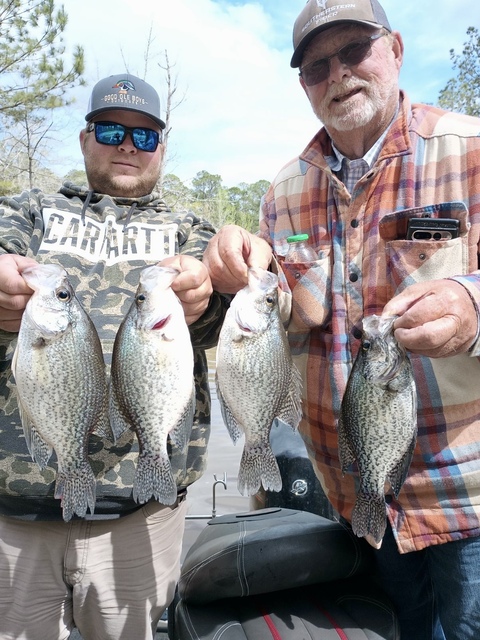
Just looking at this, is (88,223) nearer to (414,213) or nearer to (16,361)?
(16,361)

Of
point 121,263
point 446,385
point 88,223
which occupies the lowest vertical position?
point 446,385

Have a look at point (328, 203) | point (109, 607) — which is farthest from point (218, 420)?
point (328, 203)

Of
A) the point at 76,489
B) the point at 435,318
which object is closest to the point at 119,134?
the point at 76,489

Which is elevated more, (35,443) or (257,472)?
(35,443)

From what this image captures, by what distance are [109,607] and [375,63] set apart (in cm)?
322

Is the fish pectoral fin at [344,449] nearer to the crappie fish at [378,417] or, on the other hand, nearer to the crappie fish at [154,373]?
the crappie fish at [378,417]

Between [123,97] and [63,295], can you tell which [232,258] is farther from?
[123,97]

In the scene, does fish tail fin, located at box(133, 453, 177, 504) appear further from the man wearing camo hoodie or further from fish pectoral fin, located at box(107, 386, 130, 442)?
the man wearing camo hoodie

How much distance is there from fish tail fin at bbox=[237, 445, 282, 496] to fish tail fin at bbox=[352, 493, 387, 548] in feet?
1.17

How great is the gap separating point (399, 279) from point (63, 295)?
1487 millimetres

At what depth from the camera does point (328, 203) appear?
2855mm

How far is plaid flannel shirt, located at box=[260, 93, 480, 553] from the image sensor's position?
95.2 inches

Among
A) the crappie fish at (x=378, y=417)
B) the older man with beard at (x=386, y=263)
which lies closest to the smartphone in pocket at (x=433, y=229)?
the older man with beard at (x=386, y=263)

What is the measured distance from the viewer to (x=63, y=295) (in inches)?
83.9
